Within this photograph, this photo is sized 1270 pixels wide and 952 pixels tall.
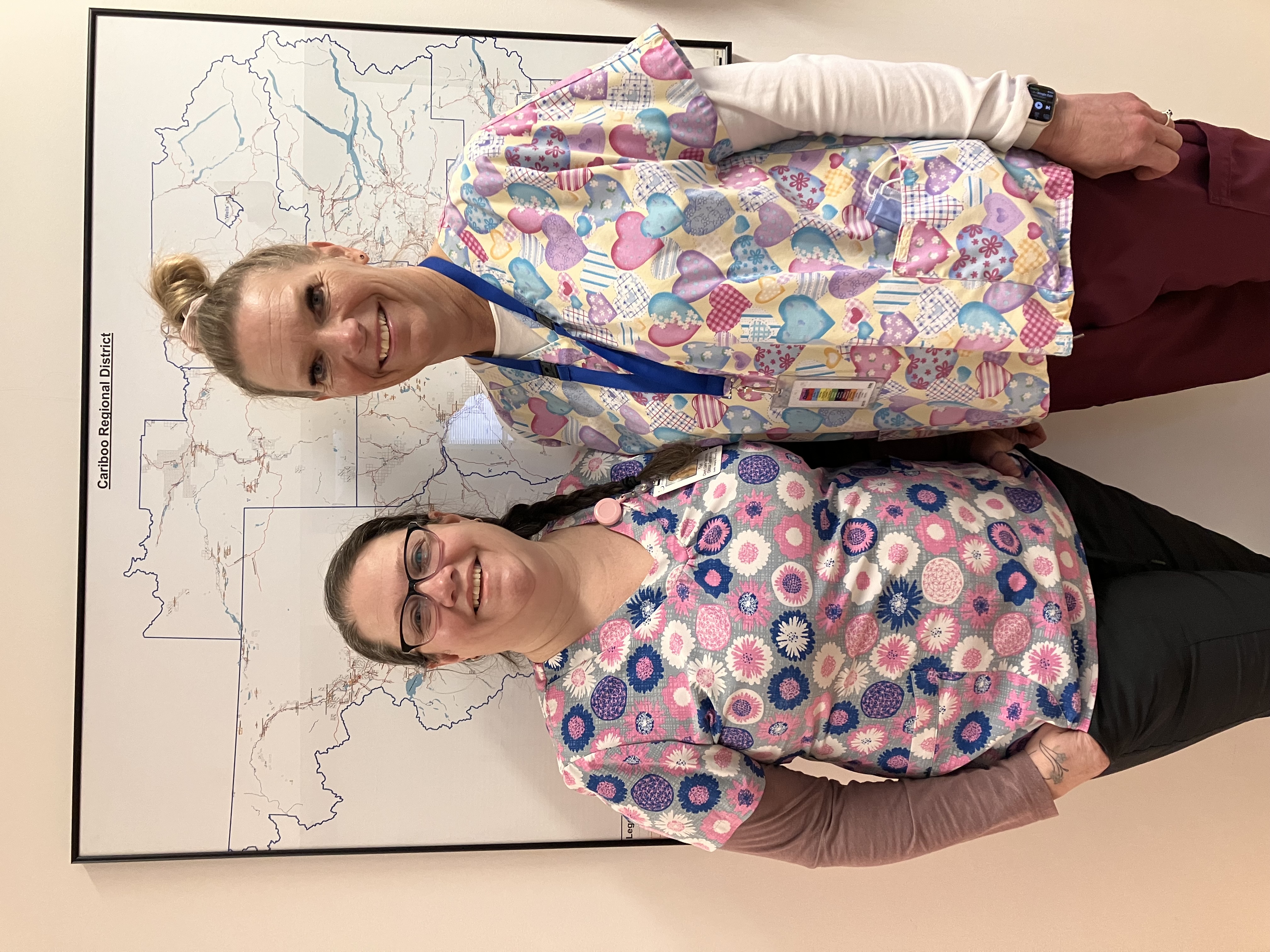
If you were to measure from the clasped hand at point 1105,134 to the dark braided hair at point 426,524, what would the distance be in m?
0.73

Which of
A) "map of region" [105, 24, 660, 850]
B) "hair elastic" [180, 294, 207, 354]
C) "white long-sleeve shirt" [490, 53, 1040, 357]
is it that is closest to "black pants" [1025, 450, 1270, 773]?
"white long-sleeve shirt" [490, 53, 1040, 357]

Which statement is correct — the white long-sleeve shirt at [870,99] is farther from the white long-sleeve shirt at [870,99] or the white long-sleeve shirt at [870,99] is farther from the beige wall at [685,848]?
the beige wall at [685,848]

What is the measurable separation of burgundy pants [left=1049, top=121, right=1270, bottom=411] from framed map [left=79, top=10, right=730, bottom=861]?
0.90 metres

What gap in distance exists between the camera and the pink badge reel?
142 centimetres

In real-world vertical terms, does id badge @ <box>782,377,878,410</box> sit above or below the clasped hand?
below

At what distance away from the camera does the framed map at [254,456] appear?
1.62m

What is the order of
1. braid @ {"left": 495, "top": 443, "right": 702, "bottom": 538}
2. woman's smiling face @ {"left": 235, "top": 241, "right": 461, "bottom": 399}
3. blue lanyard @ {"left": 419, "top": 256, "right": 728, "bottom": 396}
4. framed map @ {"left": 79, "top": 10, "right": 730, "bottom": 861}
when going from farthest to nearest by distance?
framed map @ {"left": 79, "top": 10, "right": 730, "bottom": 861}
braid @ {"left": 495, "top": 443, "right": 702, "bottom": 538}
blue lanyard @ {"left": 419, "top": 256, "right": 728, "bottom": 396}
woman's smiling face @ {"left": 235, "top": 241, "right": 461, "bottom": 399}

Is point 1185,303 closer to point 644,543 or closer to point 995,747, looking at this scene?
point 995,747

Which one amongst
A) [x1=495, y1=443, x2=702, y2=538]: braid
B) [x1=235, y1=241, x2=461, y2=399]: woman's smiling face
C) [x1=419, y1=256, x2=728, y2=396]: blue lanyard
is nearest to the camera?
[x1=235, y1=241, x2=461, y2=399]: woman's smiling face

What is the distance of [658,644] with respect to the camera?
4.39 ft

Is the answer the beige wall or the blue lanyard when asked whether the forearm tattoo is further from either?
the blue lanyard

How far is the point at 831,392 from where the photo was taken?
134cm

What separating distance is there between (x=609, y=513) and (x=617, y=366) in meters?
0.26

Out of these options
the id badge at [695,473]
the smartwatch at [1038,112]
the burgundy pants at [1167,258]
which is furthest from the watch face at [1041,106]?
the id badge at [695,473]
